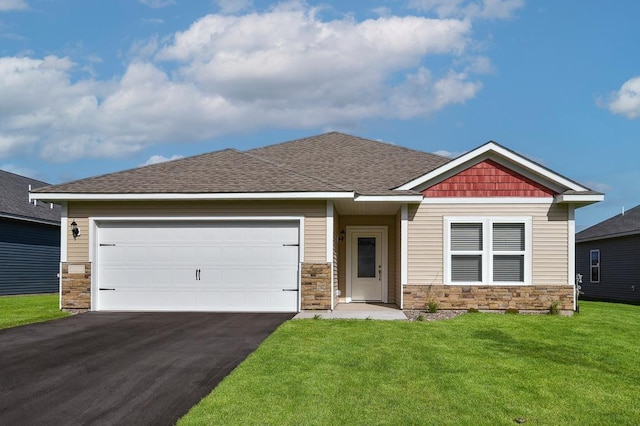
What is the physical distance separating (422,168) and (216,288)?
24.5ft

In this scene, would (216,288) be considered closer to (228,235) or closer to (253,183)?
(228,235)

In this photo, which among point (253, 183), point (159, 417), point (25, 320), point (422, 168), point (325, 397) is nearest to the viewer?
point (159, 417)

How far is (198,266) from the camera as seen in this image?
1418 cm

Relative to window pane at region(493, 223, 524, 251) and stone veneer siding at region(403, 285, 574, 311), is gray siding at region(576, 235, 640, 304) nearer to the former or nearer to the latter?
stone veneer siding at region(403, 285, 574, 311)

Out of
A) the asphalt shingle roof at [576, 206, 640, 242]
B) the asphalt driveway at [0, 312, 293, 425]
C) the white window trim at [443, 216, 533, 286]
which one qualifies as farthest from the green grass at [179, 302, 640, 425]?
the asphalt shingle roof at [576, 206, 640, 242]

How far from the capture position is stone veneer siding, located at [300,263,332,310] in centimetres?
1374

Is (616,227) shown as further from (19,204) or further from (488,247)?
(19,204)

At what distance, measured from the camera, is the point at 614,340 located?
10.5m

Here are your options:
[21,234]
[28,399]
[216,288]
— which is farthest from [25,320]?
[21,234]

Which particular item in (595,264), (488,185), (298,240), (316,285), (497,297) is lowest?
(497,297)

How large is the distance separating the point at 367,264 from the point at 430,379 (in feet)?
32.8

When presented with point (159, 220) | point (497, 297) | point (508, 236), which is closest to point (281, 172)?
point (159, 220)

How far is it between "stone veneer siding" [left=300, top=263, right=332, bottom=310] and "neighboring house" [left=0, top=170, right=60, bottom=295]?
13454 millimetres

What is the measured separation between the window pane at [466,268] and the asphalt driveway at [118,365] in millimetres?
4787
